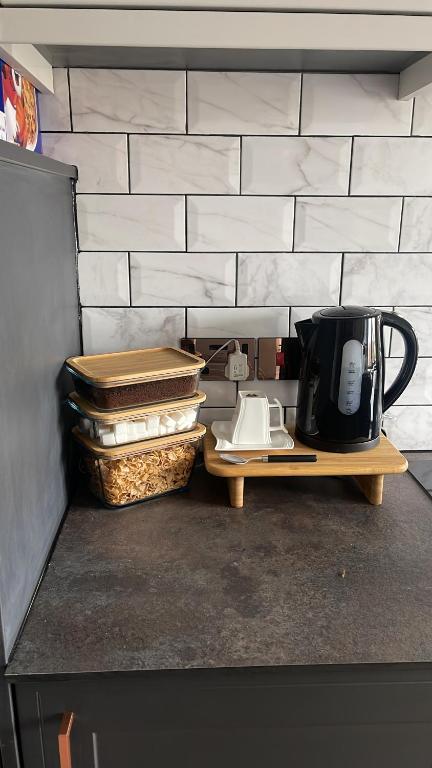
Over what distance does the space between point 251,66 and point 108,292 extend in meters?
0.48

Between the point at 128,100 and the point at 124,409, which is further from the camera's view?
the point at 128,100

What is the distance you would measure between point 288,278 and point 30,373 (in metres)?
0.58

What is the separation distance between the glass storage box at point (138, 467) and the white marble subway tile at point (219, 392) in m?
0.18

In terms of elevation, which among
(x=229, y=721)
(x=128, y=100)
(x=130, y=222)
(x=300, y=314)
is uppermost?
(x=128, y=100)

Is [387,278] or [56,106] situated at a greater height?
[56,106]

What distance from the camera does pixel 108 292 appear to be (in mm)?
1196

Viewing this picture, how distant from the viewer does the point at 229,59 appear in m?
1.05

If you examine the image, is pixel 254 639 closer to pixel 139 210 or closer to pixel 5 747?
pixel 5 747

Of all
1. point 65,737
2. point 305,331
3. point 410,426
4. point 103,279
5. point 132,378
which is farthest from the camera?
point 410,426

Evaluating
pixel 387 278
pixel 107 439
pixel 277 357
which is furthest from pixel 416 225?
pixel 107 439

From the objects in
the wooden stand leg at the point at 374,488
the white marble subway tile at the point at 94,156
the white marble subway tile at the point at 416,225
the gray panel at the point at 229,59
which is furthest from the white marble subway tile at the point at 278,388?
the gray panel at the point at 229,59

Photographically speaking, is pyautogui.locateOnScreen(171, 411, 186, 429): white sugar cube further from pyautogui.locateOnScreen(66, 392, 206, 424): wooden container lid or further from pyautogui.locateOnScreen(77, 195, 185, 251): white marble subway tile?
pyautogui.locateOnScreen(77, 195, 185, 251): white marble subway tile

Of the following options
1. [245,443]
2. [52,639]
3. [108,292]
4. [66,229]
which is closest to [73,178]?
[66,229]

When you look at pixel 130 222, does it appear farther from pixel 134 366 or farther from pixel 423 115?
pixel 423 115
